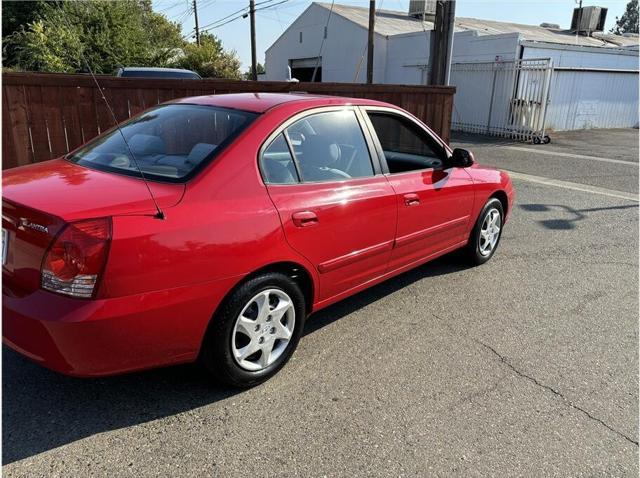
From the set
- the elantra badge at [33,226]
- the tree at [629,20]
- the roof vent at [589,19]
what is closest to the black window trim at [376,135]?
the elantra badge at [33,226]

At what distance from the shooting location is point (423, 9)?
27188 millimetres

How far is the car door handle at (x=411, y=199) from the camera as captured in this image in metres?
3.65

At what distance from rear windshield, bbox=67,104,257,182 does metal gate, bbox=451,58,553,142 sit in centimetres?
1523

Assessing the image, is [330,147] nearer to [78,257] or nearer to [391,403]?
[391,403]

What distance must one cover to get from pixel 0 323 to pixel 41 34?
19534 mm

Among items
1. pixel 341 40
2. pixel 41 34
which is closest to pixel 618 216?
pixel 41 34

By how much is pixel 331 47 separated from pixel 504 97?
13052 mm

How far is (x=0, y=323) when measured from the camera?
2301mm

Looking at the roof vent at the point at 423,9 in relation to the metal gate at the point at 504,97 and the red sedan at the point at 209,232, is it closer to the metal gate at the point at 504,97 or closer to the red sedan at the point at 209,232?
the metal gate at the point at 504,97

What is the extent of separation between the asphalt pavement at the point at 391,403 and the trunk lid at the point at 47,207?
0.80 metres

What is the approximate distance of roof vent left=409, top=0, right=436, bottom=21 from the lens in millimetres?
26953

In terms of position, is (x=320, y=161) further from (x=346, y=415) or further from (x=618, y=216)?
(x=618, y=216)

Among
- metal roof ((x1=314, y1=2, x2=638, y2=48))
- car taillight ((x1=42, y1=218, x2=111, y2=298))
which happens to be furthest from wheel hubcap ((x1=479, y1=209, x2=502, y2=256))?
metal roof ((x1=314, y1=2, x2=638, y2=48))

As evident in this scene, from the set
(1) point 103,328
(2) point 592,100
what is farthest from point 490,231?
(2) point 592,100
